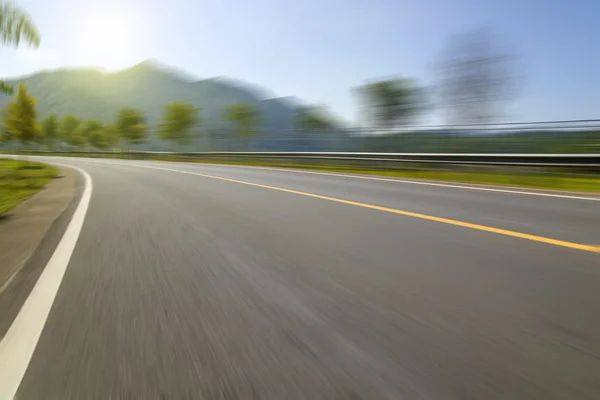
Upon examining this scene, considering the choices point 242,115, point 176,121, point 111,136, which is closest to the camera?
point 242,115

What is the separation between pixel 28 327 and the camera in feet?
8.38

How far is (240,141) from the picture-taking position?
29.3 m

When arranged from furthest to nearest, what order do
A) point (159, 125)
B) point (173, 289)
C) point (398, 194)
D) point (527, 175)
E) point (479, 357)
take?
point (159, 125), point (527, 175), point (398, 194), point (173, 289), point (479, 357)

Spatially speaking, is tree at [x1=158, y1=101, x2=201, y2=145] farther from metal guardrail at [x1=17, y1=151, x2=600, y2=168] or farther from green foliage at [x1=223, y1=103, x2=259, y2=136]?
metal guardrail at [x1=17, y1=151, x2=600, y2=168]

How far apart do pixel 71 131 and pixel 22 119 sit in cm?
7707

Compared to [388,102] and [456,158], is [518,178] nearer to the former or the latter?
[456,158]

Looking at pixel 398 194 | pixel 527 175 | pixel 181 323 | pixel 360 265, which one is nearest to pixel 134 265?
pixel 181 323

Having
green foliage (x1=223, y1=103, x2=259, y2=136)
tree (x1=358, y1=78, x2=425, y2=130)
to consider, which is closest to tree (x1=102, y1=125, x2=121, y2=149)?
green foliage (x1=223, y1=103, x2=259, y2=136)

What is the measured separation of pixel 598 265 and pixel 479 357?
6.64 feet

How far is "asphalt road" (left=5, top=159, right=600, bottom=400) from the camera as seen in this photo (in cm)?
177

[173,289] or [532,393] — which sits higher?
[532,393]

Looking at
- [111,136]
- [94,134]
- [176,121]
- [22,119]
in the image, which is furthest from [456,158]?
[94,134]

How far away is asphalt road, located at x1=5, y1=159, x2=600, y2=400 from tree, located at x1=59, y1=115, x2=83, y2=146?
109904 millimetres

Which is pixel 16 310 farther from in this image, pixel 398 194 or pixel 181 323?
pixel 398 194
